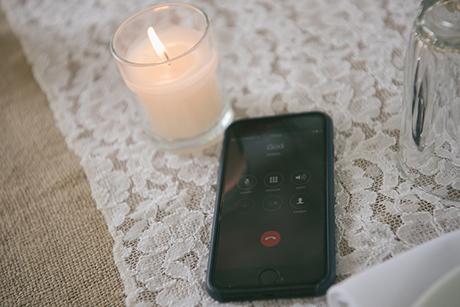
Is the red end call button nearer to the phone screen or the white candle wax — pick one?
the phone screen

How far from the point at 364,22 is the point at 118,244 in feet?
0.95

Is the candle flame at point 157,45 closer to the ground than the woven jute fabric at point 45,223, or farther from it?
farther from it

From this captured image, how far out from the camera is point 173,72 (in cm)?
40

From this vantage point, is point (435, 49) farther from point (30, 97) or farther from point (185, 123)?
point (30, 97)

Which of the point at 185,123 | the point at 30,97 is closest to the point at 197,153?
the point at 185,123

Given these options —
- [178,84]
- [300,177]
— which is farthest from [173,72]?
[300,177]

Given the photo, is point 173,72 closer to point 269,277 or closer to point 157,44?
point 157,44

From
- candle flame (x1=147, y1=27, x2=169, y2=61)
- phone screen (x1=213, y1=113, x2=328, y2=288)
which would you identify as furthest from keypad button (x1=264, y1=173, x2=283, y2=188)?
candle flame (x1=147, y1=27, x2=169, y2=61)

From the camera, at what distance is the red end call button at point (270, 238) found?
34 cm

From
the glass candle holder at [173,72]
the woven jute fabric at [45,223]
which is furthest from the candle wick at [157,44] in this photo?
the woven jute fabric at [45,223]

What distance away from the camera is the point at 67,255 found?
38 cm

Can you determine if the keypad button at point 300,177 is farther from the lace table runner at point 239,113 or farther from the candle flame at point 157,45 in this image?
the candle flame at point 157,45

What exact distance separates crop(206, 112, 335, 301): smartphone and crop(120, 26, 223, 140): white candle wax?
0.09ft

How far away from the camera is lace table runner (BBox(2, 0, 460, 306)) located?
0.35 m
